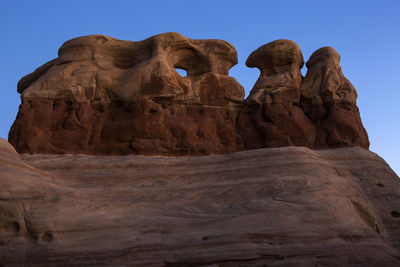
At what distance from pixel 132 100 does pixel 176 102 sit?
105 cm

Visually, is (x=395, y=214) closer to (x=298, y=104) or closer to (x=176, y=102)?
(x=298, y=104)

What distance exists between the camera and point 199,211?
6.00 metres

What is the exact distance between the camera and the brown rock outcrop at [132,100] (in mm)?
7949

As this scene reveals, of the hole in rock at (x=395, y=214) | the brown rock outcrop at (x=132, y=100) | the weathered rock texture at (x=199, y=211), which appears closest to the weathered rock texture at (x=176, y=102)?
the brown rock outcrop at (x=132, y=100)

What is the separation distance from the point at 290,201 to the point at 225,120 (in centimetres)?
333

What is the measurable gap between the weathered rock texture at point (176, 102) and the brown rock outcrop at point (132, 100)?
2cm

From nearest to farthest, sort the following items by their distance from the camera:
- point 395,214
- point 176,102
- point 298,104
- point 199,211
Result: point 199,211 → point 395,214 → point 176,102 → point 298,104

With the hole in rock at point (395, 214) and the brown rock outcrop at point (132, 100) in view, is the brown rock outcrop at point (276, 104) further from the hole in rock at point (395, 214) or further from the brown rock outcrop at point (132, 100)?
the hole in rock at point (395, 214)

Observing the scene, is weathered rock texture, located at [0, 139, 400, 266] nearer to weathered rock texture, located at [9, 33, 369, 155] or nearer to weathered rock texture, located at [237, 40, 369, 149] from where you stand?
weathered rock texture, located at [9, 33, 369, 155]

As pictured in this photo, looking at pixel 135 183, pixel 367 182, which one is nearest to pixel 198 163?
pixel 135 183

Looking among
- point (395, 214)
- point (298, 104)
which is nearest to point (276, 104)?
point (298, 104)

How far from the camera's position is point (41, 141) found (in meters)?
7.77

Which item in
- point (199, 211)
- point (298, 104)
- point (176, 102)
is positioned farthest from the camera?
point (298, 104)

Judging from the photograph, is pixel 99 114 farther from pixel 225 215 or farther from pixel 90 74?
pixel 225 215
